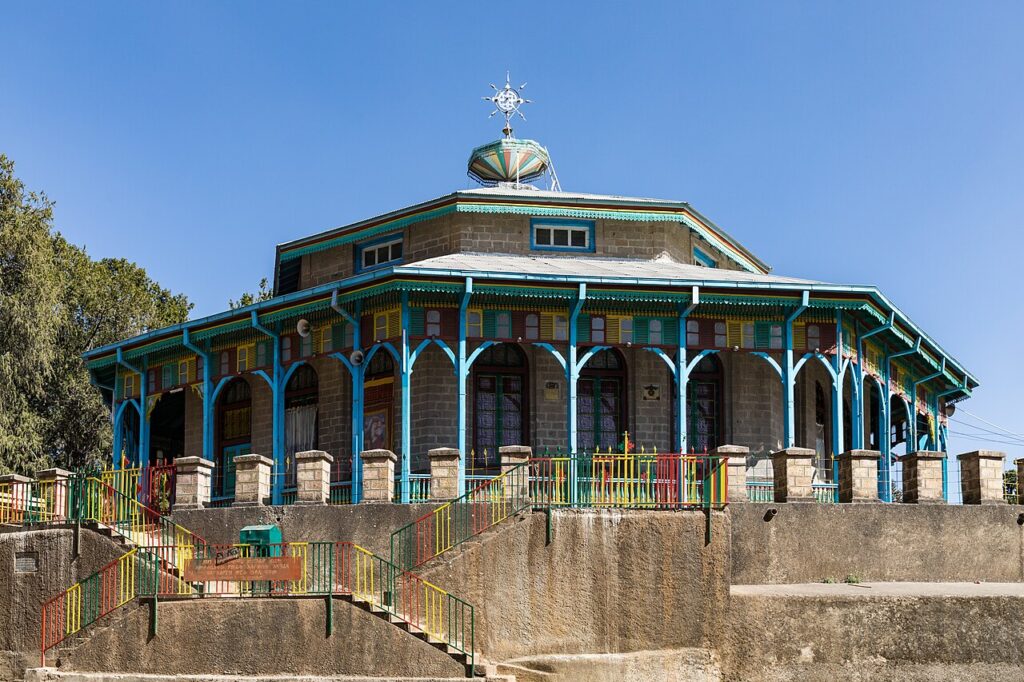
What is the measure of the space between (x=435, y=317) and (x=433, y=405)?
83.1 inches

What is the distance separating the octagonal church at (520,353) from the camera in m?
25.3

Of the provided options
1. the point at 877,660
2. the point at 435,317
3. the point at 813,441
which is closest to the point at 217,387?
the point at 435,317

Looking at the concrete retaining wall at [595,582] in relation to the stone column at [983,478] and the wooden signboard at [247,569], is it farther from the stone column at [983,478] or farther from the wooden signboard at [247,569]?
the stone column at [983,478]

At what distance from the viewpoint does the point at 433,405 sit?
87.4 feet

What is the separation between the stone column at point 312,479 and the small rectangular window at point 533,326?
467cm

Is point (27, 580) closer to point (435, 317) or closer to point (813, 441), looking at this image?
point (435, 317)

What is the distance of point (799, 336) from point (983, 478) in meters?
4.38

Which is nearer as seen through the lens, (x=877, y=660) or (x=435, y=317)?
(x=877, y=660)

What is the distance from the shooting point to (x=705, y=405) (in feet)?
91.1

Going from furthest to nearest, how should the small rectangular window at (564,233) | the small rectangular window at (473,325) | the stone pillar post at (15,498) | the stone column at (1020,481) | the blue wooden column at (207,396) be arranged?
the small rectangular window at (564,233) < the blue wooden column at (207,396) < the small rectangular window at (473,325) < the stone column at (1020,481) < the stone pillar post at (15,498)

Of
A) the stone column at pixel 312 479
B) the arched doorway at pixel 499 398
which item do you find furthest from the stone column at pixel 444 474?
the arched doorway at pixel 499 398

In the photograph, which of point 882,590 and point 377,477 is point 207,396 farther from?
point 882,590

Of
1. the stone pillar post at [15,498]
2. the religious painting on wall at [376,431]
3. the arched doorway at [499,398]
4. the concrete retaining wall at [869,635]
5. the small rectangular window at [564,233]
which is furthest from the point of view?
the small rectangular window at [564,233]

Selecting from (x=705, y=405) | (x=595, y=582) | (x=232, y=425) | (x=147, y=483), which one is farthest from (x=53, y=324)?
(x=595, y=582)
